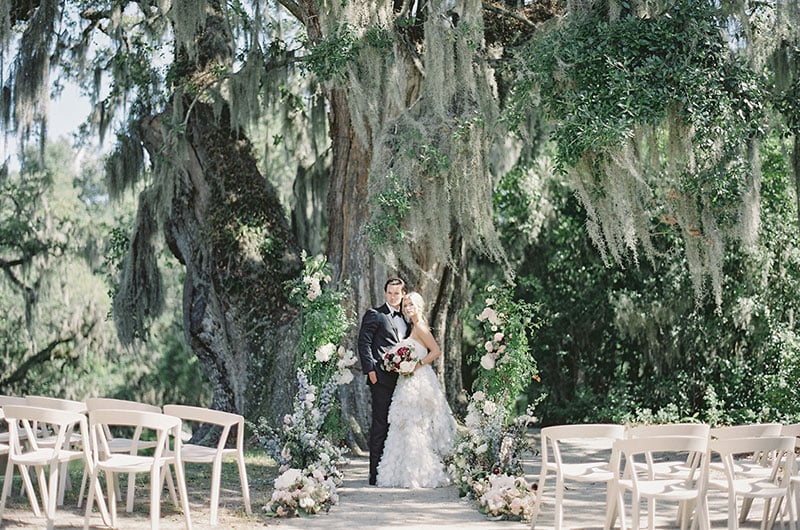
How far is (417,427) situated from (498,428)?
2.14ft

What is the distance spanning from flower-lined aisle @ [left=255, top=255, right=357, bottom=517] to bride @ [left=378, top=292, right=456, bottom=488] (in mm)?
400

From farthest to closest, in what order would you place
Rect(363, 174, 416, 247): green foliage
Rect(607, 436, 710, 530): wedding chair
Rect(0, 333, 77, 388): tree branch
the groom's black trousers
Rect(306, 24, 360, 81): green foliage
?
Rect(0, 333, 77, 388): tree branch, Rect(306, 24, 360, 81): green foliage, Rect(363, 174, 416, 247): green foliage, the groom's black trousers, Rect(607, 436, 710, 530): wedding chair

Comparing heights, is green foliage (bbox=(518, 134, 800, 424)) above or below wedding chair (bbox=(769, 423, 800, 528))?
above

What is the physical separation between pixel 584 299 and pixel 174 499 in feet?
25.5

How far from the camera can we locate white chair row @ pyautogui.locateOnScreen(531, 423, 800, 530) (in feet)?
14.5

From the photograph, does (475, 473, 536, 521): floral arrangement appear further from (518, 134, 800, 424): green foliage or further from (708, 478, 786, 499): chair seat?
(518, 134, 800, 424): green foliage

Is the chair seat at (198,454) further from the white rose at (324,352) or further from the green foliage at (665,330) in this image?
the green foliage at (665,330)

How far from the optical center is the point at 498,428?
6285 mm

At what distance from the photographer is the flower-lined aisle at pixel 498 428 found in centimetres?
559

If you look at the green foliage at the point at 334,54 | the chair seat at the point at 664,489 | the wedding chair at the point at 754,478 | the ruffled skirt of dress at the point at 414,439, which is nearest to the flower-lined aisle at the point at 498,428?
the ruffled skirt of dress at the point at 414,439

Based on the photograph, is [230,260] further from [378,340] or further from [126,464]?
[126,464]

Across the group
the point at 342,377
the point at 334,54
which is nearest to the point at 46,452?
the point at 342,377

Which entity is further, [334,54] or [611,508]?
[334,54]

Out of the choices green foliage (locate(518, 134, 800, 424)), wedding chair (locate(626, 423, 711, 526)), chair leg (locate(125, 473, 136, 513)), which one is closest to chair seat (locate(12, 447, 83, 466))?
chair leg (locate(125, 473, 136, 513))
